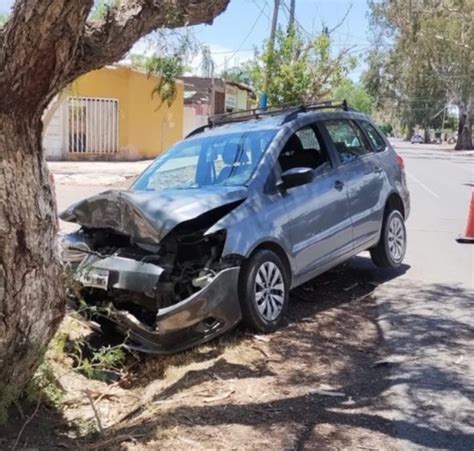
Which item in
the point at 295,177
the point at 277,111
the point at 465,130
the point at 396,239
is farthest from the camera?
the point at 465,130

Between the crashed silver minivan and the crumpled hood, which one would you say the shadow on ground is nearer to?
the crashed silver minivan

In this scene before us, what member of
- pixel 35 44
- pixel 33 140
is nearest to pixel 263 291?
pixel 33 140

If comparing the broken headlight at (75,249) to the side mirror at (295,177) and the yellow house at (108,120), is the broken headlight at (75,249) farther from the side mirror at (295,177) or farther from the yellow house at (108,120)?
the yellow house at (108,120)

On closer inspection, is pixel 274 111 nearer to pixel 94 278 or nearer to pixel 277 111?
pixel 277 111

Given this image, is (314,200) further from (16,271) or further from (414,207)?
(414,207)

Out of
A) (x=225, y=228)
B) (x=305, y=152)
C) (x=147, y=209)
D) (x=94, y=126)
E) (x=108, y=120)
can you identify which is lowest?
(x=225, y=228)

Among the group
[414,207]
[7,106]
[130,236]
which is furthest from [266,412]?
[414,207]

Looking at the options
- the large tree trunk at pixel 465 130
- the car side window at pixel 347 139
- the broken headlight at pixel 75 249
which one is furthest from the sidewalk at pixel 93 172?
the large tree trunk at pixel 465 130

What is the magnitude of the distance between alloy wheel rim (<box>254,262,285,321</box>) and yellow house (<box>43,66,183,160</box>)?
1849 cm

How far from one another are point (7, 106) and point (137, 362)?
8.61ft

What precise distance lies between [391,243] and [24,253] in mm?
5116

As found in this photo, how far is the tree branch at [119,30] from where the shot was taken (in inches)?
152

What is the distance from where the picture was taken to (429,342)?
5.52m

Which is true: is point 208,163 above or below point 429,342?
above
